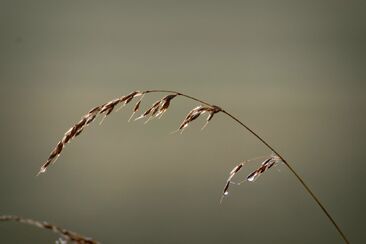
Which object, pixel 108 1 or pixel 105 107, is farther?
pixel 108 1

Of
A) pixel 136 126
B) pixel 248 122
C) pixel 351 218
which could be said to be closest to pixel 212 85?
pixel 248 122

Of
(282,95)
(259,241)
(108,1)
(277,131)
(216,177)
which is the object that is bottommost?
(259,241)

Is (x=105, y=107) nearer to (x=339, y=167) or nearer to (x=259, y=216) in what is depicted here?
(x=259, y=216)

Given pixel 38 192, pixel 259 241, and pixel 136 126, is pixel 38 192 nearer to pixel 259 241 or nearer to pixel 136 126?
pixel 136 126

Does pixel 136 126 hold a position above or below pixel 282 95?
below

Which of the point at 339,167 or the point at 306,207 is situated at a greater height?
the point at 339,167

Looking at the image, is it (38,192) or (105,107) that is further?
(38,192)

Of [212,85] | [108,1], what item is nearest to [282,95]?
[212,85]

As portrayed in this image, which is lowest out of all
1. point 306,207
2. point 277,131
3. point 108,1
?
point 306,207

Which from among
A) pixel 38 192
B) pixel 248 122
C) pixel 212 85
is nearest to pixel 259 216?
pixel 248 122
